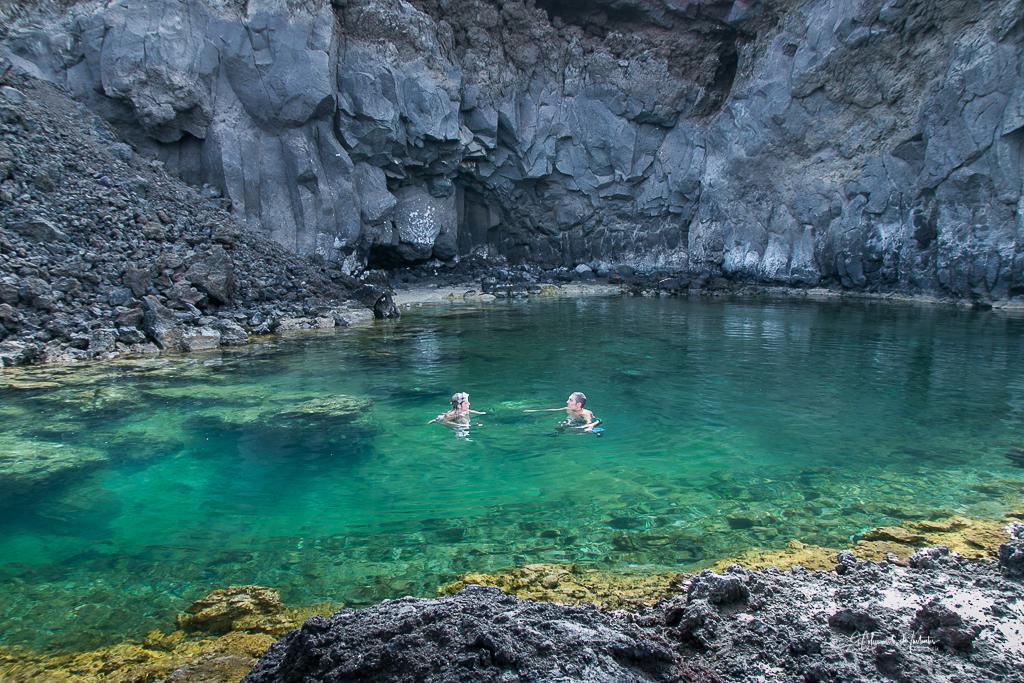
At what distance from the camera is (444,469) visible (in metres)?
7.71

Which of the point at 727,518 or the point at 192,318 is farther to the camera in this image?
the point at 192,318

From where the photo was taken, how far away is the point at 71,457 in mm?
8039

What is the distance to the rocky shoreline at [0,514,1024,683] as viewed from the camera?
2961mm

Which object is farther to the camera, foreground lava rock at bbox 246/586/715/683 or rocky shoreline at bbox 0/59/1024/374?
rocky shoreline at bbox 0/59/1024/374

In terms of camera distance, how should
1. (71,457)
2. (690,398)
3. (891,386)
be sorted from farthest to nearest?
(891,386), (690,398), (71,457)

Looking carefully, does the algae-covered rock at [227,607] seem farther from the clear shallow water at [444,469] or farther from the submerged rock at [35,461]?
the submerged rock at [35,461]

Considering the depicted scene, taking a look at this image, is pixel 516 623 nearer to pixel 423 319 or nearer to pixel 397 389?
pixel 397 389

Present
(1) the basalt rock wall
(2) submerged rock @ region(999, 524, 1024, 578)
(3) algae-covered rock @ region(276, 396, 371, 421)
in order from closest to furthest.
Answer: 1. (2) submerged rock @ region(999, 524, 1024, 578)
2. (3) algae-covered rock @ region(276, 396, 371, 421)
3. (1) the basalt rock wall

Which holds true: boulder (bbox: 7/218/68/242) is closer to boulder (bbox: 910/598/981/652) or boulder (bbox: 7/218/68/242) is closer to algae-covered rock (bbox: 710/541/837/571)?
algae-covered rock (bbox: 710/541/837/571)

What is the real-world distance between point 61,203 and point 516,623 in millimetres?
20890

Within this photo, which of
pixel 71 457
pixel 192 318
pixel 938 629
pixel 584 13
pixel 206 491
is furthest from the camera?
pixel 584 13

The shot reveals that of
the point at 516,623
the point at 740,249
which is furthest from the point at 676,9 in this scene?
the point at 516,623

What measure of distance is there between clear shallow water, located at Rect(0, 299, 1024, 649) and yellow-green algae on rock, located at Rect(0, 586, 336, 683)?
0.72 ft

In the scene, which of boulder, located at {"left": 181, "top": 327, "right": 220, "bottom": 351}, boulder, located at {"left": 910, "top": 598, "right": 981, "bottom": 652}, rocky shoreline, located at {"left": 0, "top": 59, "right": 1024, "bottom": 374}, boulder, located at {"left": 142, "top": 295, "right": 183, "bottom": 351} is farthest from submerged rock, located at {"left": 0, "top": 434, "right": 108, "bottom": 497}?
boulder, located at {"left": 910, "top": 598, "right": 981, "bottom": 652}
